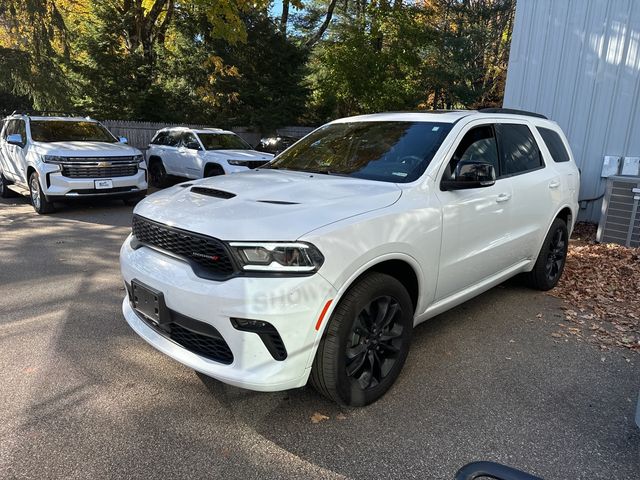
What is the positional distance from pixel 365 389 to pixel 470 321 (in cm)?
186

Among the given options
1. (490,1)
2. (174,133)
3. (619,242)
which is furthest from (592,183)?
(490,1)

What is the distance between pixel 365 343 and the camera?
117 inches

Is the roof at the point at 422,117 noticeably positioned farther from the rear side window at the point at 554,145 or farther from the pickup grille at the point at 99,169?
the pickup grille at the point at 99,169

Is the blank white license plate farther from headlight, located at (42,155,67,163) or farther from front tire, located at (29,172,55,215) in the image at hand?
front tire, located at (29,172,55,215)

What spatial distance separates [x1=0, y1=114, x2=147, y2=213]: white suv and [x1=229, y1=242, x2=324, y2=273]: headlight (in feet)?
24.1

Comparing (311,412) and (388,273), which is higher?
(388,273)

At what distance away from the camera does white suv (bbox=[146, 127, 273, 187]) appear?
1145cm

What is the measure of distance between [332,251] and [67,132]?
9190mm

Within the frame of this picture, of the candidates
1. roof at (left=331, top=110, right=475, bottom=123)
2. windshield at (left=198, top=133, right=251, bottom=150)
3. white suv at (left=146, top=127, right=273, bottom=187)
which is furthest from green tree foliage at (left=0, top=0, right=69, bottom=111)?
roof at (left=331, top=110, right=475, bottom=123)

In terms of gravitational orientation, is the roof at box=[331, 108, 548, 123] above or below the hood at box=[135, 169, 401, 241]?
above

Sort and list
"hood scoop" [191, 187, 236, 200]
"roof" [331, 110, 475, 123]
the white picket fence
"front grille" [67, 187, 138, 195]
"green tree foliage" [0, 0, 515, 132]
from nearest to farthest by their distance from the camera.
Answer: "hood scoop" [191, 187, 236, 200] → "roof" [331, 110, 475, 123] → "front grille" [67, 187, 138, 195] → the white picket fence → "green tree foliage" [0, 0, 515, 132]

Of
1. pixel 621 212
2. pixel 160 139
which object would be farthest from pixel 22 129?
pixel 621 212

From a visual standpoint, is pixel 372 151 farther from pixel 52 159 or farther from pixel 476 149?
pixel 52 159

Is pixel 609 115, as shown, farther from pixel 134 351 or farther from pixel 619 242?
pixel 134 351
